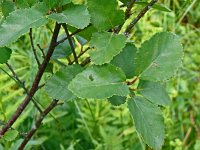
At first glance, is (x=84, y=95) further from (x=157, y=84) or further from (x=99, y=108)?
(x=99, y=108)

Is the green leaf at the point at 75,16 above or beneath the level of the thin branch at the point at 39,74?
above

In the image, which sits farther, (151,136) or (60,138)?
(60,138)

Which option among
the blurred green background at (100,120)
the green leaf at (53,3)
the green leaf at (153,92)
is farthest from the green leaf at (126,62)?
the blurred green background at (100,120)

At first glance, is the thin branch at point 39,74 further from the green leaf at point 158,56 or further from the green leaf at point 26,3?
the green leaf at point 158,56

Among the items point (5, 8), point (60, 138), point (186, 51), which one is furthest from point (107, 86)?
point (186, 51)

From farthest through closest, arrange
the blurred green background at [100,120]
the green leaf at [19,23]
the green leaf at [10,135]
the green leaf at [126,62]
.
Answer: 1. the blurred green background at [100,120]
2. the green leaf at [10,135]
3. the green leaf at [126,62]
4. the green leaf at [19,23]

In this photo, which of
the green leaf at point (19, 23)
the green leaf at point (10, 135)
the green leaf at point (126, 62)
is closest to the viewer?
the green leaf at point (19, 23)

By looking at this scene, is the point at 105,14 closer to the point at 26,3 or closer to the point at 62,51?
the point at 26,3
